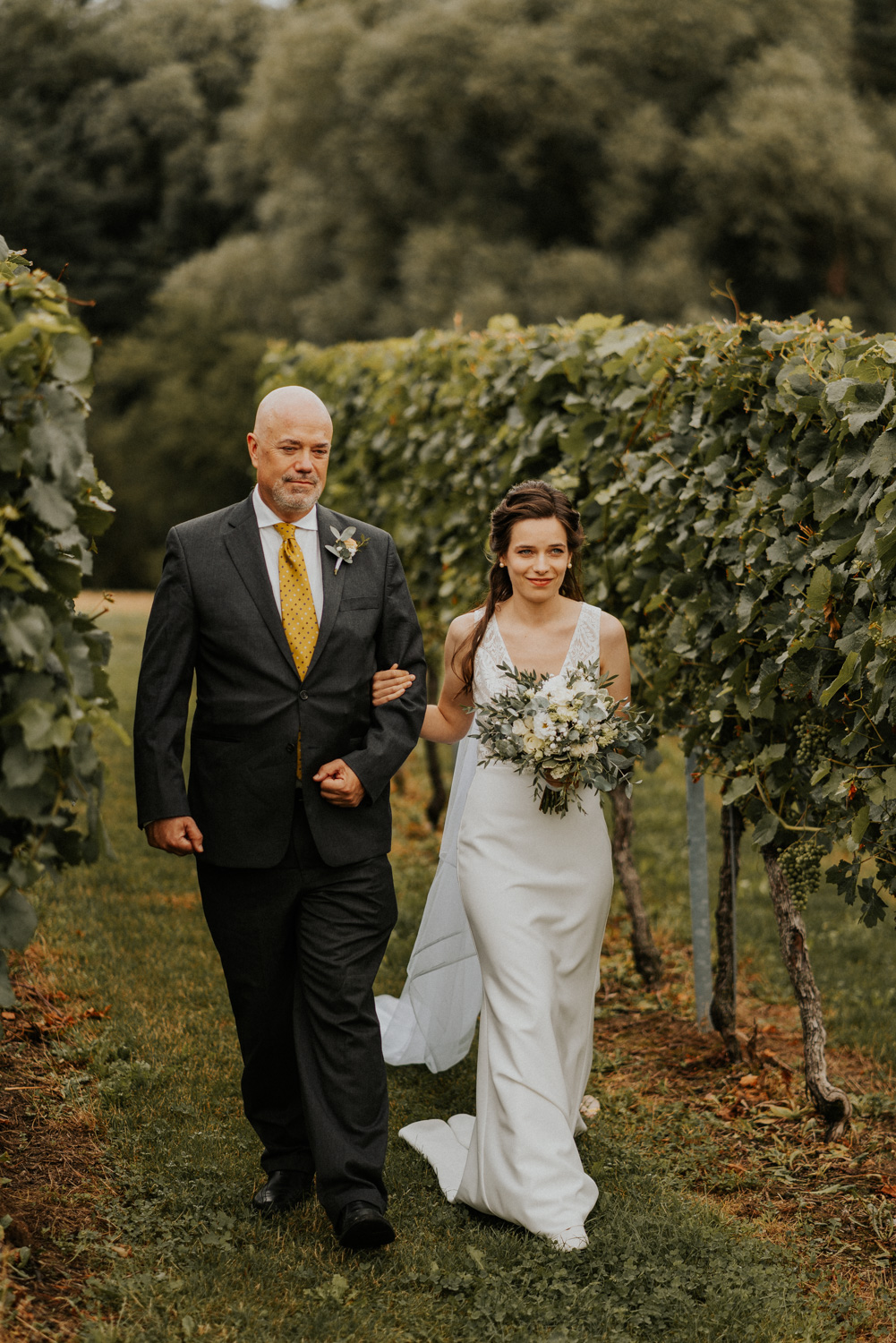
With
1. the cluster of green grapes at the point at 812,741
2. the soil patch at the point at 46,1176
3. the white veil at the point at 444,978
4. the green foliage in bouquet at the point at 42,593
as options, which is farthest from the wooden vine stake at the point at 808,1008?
the green foliage in bouquet at the point at 42,593

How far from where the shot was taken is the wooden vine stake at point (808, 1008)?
491 centimetres

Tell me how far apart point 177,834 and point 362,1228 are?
1.19 metres

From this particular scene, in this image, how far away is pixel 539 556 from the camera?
4.41 m

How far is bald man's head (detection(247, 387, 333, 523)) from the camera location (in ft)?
12.5

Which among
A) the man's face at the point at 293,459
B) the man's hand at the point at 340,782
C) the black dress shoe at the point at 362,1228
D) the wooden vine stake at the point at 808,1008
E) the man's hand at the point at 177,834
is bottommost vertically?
the black dress shoe at the point at 362,1228

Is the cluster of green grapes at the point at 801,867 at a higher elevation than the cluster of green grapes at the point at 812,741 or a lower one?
lower

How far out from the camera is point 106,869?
762cm

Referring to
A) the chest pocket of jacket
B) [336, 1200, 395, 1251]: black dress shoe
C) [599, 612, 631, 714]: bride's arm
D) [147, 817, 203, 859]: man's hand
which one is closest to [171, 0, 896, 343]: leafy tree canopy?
[599, 612, 631, 714]: bride's arm

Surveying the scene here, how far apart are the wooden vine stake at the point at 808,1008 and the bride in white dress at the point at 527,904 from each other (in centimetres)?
97

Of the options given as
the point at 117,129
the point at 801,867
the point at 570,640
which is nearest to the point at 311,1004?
the point at 570,640

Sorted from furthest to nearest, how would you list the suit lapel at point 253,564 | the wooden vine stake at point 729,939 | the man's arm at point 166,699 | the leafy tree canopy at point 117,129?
the leafy tree canopy at point 117,129 < the wooden vine stake at point 729,939 < the suit lapel at point 253,564 < the man's arm at point 166,699

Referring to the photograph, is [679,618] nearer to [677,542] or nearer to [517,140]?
[677,542]

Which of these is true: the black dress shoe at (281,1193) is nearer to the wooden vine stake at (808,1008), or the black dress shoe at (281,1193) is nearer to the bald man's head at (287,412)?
the wooden vine stake at (808,1008)

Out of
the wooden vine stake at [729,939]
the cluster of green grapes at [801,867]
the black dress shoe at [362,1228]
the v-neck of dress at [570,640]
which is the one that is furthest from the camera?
the wooden vine stake at [729,939]
